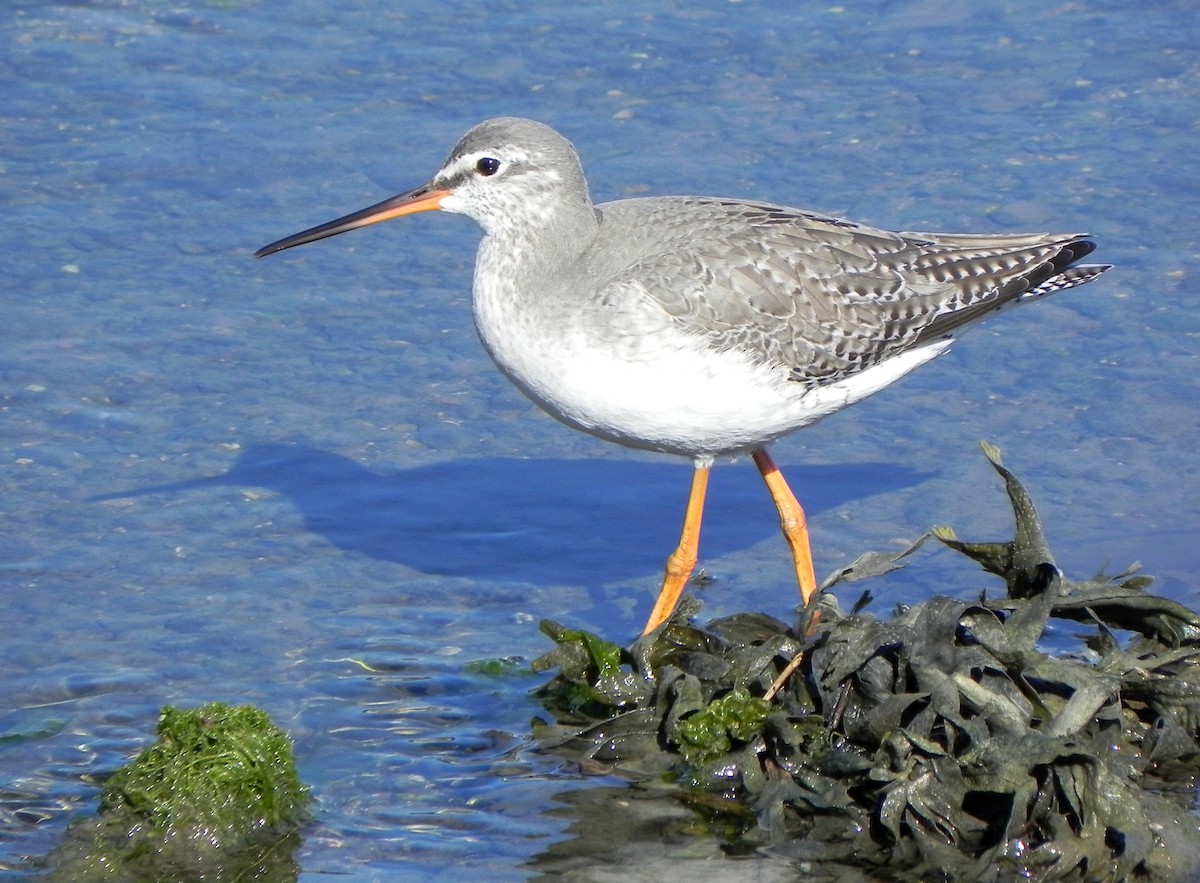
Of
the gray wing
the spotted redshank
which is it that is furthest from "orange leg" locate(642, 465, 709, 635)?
the gray wing

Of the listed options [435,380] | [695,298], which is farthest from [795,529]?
[435,380]

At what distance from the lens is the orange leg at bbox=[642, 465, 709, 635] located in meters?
8.00

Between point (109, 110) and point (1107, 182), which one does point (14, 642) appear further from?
point (1107, 182)

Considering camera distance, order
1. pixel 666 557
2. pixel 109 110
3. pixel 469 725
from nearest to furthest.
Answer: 1. pixel 469 725
2. pixel 666 557
3. pixel 109 110

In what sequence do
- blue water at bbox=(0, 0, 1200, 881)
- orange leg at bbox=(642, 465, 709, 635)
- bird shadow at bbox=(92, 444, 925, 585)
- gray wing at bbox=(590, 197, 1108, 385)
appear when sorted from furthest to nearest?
1. bird shadow at bbox=(92, 444, 925, 585)
2. orange leg at bbox=(642, 465, 709, 635)
3. gray wing at bbox=(590, 197, 1108, 385)
4. blue water at bbox=(0, 0, 1200, 881)

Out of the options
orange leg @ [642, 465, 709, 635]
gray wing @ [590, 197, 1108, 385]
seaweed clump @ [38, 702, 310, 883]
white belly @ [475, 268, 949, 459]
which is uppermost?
gray wing @ [590, 197, 1108, 385]

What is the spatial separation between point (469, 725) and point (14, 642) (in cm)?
219

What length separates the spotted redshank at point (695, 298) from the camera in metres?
7.44

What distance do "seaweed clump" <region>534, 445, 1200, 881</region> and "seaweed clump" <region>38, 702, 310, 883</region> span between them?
4.19ft

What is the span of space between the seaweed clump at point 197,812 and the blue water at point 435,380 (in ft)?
0.58

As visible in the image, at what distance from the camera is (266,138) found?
40.3ft

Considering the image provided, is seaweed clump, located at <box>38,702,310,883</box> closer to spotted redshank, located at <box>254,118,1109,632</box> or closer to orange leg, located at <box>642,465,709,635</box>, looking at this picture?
spotted redshank, located at <box>254,118,1109,632</box>

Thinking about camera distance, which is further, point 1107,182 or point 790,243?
point 1107,182

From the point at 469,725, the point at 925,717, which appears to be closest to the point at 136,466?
the point at 469,725
